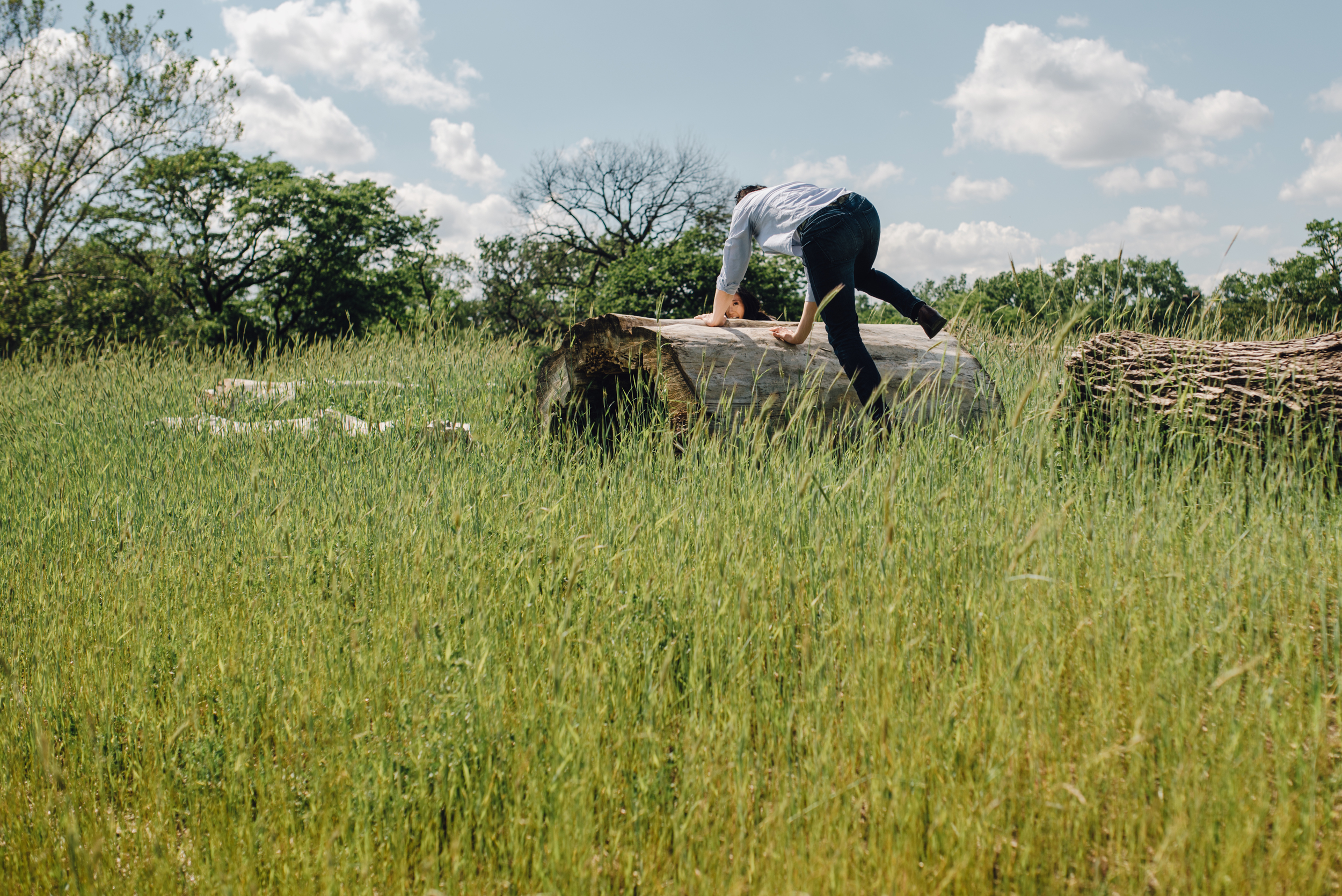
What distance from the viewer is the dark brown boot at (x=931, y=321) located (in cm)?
464

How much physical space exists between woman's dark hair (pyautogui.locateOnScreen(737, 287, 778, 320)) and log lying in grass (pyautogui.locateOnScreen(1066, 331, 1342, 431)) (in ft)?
7.03

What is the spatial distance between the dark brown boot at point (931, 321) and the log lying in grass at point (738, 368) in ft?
0.32

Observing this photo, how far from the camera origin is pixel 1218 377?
3617 mm

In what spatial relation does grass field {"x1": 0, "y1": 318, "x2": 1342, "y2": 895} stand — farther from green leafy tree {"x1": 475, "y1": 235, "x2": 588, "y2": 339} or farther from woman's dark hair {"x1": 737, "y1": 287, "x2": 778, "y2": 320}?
green leafy tree {"x1": 475, "y1": 235, "x2": 588, "y2": 339}

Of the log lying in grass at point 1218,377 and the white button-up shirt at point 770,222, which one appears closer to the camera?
the log lying in grass at point 1218,377

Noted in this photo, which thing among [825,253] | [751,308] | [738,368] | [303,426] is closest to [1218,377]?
[825,253]

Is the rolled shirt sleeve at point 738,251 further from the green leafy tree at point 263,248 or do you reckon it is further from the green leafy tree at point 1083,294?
the green leafy tree at point 263,248

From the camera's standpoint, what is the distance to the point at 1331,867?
1403mm

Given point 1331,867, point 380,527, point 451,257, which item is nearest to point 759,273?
point 451,257

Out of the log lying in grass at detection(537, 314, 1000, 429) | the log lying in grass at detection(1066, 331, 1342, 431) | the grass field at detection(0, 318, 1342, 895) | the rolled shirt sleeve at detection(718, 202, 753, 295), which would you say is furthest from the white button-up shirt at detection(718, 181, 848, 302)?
the grass field at detection(0, 318, 1342, 895)

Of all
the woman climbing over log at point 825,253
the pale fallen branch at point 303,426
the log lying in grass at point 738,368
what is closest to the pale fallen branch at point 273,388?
the pale fallen branch at point 303,426

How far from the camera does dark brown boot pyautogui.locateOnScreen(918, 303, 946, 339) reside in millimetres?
4641

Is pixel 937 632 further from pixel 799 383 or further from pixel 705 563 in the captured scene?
pixel 799 383

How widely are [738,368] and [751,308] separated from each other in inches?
48.6
